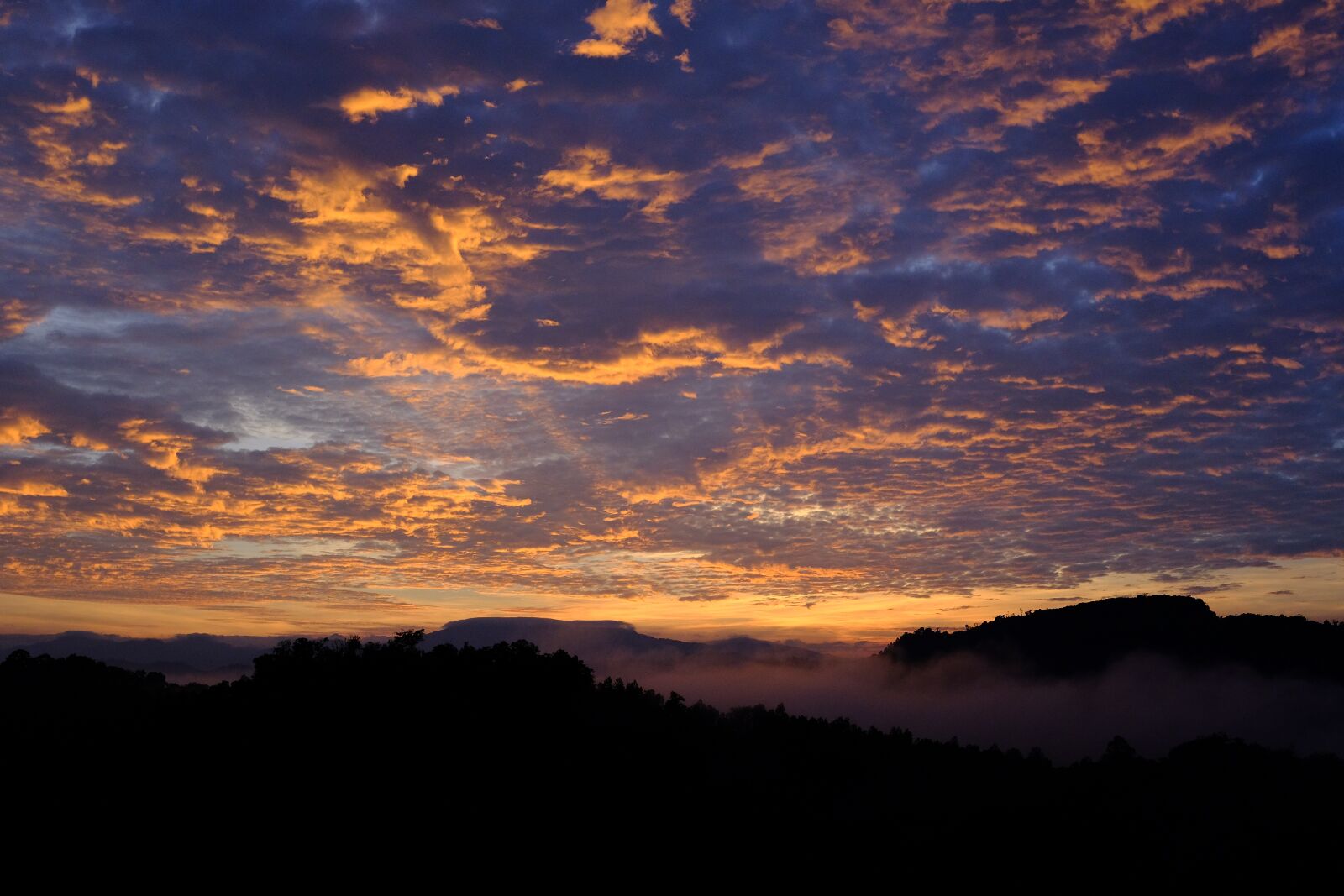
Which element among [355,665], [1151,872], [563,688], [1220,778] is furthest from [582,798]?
[1220,778]

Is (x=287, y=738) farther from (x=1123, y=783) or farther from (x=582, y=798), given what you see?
(x=1123, y=783)

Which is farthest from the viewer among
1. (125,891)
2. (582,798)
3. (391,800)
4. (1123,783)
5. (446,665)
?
(1123,783)

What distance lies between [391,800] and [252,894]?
16.9m

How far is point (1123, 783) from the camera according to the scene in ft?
501

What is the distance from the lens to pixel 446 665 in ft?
375

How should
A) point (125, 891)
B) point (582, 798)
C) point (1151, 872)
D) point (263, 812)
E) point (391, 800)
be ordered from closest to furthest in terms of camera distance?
point (125, 891)
point (263, 812)
point (391, 800)
point (582, 798)
point (1151, 872)

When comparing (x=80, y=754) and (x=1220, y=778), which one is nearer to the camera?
(x=80, y=754)

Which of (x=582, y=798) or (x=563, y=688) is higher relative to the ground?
(x=563, y=688)

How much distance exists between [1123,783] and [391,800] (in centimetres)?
11783

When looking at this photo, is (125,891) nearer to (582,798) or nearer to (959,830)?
(582,798)

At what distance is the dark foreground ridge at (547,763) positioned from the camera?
3524 inches

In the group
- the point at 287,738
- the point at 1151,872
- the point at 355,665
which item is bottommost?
the point at 1151,872

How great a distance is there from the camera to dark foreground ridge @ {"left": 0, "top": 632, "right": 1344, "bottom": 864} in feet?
294

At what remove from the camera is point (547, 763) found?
106 meters
